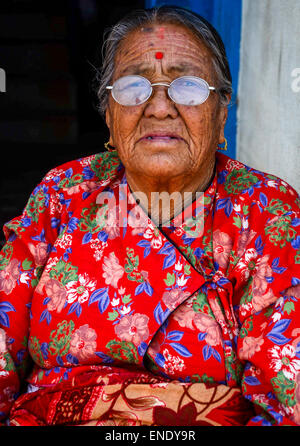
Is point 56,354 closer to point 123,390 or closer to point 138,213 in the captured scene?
point 123,390

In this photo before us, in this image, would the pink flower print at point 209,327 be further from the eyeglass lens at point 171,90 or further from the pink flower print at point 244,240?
the eyeglass lens at point 171,90

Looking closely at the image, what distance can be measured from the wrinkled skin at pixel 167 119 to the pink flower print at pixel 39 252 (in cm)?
45

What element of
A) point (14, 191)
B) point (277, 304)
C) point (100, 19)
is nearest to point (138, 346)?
point (277, 304)

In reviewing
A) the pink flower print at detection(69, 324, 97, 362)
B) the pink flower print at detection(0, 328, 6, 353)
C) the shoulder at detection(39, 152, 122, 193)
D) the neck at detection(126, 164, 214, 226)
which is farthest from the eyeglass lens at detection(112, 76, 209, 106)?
the pink flower print at detection(0, 328, 6, 353)

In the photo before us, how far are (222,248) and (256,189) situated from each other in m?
0.26

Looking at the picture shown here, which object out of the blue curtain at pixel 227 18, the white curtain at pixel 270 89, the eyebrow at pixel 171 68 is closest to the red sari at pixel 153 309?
the eyebrow at pixel 171 68

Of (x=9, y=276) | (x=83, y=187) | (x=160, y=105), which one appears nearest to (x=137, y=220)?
(x=83, y=187)

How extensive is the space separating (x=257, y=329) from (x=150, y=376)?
39 cm

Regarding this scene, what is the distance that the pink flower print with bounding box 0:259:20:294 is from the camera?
200 centimetres

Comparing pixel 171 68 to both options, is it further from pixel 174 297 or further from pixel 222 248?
pixel 174 297

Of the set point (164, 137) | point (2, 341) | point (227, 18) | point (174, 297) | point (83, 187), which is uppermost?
point (227, 18)

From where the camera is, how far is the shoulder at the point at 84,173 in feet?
7.11

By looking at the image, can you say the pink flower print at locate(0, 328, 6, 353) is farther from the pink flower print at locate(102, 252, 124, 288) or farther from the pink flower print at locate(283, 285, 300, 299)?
the pink flower print at locate(283, 285, 300, 299)

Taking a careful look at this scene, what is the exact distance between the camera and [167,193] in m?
1.96
